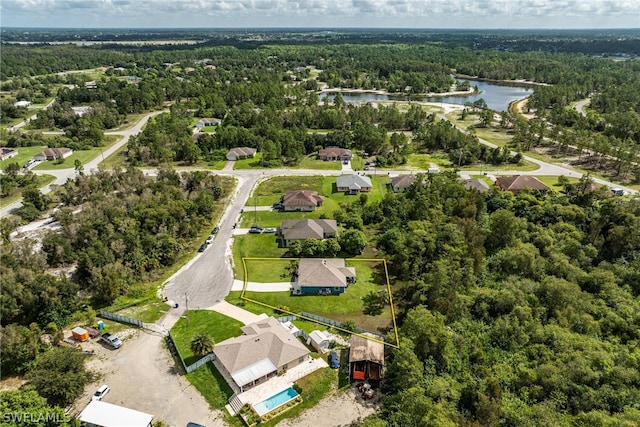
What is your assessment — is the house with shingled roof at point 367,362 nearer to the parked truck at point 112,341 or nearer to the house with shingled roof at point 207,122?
the parked truck at point 112,341

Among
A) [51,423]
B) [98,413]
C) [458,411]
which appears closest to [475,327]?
[458,411]

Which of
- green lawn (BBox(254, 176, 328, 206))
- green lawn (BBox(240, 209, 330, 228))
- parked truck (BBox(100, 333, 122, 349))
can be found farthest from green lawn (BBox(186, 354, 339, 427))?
green lawn (BBox(254, 176, 328, 206))

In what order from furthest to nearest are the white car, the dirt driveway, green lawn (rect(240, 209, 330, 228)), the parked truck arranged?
green lawn (rect(240, 209, 330, 228)) < the parked truck < the white car < the dirt driveway

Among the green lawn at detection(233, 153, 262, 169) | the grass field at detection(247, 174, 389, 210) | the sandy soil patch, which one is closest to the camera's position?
the sandy soil patch

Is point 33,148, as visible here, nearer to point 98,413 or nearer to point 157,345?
point 157,345

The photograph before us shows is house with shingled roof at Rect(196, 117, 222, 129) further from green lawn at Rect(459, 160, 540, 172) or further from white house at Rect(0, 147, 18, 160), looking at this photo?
green lawn at Rect(459, 160, 540, 172)

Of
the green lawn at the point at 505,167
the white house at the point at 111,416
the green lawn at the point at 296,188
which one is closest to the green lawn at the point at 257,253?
the green lawn at the point at 296,188

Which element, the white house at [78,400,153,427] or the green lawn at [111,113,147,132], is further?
the green lawn at [111,113,147,132]
